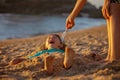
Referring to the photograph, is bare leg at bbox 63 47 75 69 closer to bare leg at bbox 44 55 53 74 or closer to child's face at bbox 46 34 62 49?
bare leg at bbox 44 55 53 74

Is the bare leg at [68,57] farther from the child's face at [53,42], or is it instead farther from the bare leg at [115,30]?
the child's face at [53,42]

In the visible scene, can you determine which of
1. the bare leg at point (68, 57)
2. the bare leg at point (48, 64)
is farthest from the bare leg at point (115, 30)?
the bare leg at point (48, 64)

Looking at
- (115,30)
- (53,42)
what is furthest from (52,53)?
(115,30)

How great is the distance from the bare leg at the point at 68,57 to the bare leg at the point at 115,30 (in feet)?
1.63

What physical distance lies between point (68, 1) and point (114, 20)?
39.8 m

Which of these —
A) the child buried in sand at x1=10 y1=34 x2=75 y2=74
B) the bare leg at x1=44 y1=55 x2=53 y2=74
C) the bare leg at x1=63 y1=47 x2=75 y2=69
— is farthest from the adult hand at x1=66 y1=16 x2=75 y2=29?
the bare leg at x1=44 y1=55 x2=53 y2=74

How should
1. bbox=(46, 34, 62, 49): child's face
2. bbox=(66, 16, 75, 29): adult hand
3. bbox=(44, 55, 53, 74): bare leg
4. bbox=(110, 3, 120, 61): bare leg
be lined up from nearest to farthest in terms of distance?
bbox=(44, 55, 53, 74): bare leg, bbox=(110, 3, 120, 61): bare leg, bbox=(66, 16, 75, 29): adult hand, bbox=(46, 34, 62, 49): child's face

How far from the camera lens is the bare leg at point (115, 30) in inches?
157

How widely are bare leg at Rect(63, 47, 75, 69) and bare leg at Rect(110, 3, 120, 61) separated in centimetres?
50

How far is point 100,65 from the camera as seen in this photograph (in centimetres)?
396

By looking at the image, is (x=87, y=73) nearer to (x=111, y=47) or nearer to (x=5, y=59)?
(x=111, y=47)

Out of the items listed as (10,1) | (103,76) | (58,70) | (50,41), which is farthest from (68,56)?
(10,1)

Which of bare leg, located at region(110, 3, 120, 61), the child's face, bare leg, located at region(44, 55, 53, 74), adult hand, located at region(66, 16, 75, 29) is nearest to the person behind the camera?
bare leg, located at region(44, 55, 53, 74)

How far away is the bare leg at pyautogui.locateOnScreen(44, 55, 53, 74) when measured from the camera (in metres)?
3.81
